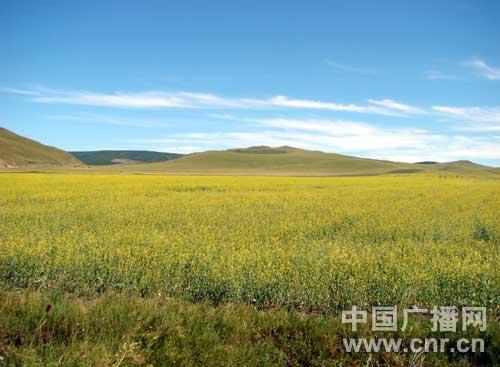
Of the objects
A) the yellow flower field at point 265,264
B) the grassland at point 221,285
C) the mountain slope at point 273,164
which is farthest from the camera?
the mountain slope at point 273,164

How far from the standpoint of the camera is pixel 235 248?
29.8 feet

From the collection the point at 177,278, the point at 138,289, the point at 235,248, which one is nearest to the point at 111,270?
the point at 138,289

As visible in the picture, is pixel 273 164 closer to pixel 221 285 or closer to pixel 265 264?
Result: pixel 265 264

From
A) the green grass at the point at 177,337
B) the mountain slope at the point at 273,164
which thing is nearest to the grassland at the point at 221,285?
the green grass at the point at 177,337

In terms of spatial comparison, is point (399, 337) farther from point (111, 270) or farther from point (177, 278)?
point (111, 270)

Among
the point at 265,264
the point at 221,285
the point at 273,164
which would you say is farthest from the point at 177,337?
the point at 273,164

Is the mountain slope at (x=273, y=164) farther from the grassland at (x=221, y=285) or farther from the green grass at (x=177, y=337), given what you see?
the green grass at (x=177, y=337)

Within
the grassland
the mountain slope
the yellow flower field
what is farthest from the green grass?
the mountain slope

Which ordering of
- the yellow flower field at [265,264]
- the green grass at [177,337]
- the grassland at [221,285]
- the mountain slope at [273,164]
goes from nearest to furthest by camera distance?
the green grass at [177,337] → the grassland at [221,285] → the yellow flower field at [265,264] → the mountain slope at [273,164]

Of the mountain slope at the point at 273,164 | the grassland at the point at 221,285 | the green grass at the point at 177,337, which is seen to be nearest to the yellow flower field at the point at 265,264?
the grassland at the point at 221,285

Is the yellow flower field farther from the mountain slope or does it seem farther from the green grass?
the mountain slope

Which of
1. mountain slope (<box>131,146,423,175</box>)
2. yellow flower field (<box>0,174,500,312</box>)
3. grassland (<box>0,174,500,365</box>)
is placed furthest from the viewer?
mountain slope (<box>131,146,423,175</box>)

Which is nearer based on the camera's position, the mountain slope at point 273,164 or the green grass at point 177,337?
the green grass at point 177,337

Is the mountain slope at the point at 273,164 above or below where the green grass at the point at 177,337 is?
above
